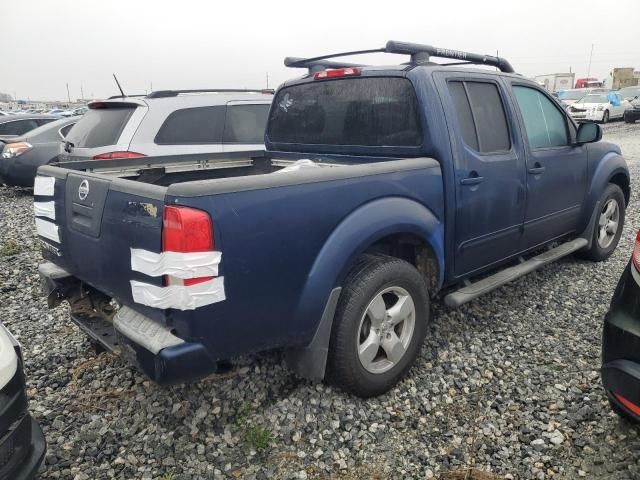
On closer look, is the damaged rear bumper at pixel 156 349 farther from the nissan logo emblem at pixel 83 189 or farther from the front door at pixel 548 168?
the front door at pixel 548 168

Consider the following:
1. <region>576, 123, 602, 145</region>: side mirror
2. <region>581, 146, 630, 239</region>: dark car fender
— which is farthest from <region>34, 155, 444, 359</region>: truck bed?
<region>581, 146, 630, 239</region>: dark car fender

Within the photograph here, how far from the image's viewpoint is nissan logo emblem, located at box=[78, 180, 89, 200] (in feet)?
8.50

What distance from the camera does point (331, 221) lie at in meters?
2.52

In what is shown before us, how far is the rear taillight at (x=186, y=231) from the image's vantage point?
80.0 inches

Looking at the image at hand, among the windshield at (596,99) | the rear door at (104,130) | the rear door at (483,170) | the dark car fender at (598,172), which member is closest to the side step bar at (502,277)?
the rear door at (483,170)

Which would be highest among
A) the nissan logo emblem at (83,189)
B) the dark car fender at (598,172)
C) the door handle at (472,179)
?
the nissan logo emblem at (83,189)

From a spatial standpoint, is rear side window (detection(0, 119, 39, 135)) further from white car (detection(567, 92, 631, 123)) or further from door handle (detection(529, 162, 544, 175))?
white car (detection(567, 92, 631, 123))

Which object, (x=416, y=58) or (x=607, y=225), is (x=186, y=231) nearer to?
(x=416, y=58)

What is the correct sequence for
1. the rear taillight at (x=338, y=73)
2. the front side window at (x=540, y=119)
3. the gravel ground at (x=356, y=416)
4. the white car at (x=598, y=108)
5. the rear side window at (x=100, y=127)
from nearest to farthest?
1. the gravel ground at (x=356, y=416)
2. the rear taillight at (x=338, y=73)
3. the front side window at (x=540, y=119)
4. the rear side window at (x=100, y=127)
5. the white car at (x=598, y=108)

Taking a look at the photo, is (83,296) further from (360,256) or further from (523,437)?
(523,437)

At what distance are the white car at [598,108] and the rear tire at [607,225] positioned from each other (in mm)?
19305

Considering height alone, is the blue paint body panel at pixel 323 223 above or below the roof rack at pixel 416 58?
below

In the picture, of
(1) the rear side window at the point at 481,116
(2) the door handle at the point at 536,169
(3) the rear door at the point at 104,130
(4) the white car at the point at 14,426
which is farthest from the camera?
(3) the rear door at the point at 104,130

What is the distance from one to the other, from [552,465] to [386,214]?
1.49 metres
